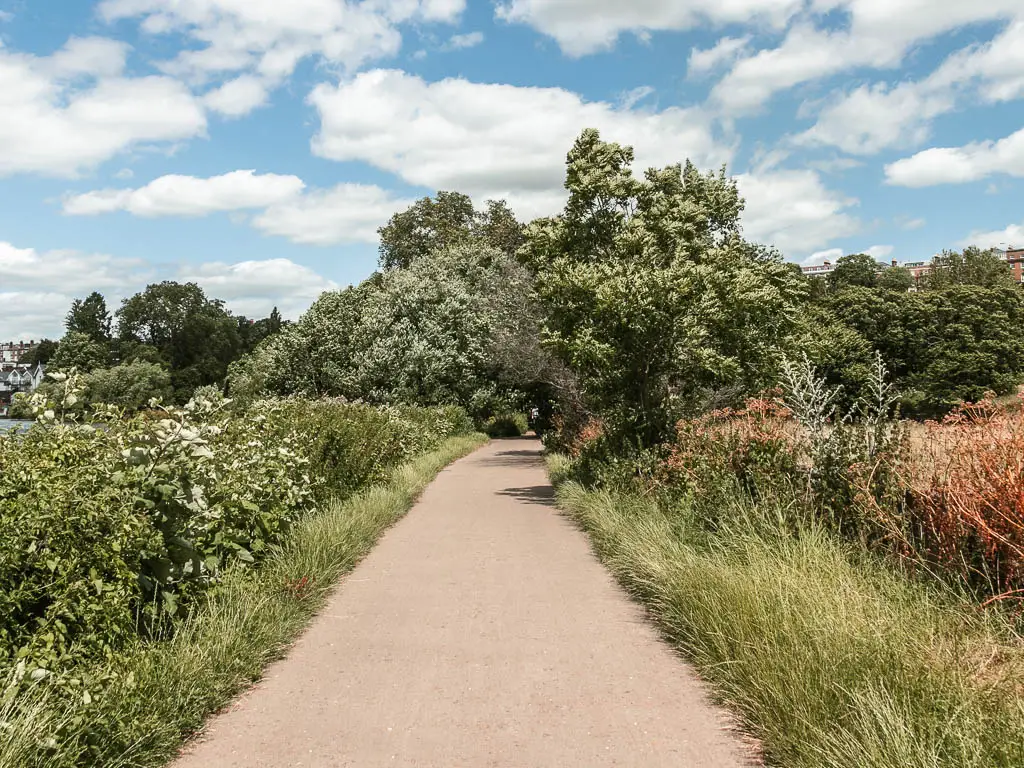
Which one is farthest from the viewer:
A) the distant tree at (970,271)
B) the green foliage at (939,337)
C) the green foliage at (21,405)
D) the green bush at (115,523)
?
the distant tree at (970,271)

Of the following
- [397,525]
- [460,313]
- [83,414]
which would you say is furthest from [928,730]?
[460,313]

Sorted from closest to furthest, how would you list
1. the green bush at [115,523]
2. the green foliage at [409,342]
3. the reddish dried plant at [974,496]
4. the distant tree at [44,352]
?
1. the green bush at [115,523]
2. the reddish dried plant at [974,496]
3. the green foliage at [409,342]
4. the distant tree at [44,352]

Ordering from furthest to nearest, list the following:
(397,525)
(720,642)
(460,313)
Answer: (460,313) < (397,525) < (720,642)

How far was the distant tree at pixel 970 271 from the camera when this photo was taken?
209 feet

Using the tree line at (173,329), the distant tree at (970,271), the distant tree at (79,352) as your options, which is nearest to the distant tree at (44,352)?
the tree line at (173,329)

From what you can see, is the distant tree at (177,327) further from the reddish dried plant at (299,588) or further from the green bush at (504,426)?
the reddish dried plant at (299,588)

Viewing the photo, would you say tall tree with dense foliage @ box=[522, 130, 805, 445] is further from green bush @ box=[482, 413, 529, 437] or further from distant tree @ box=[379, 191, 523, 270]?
distant tree @ box=[379, 191, 523, 270]

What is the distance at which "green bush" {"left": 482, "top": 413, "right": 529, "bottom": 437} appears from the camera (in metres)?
43.7

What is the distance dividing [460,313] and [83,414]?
30633mm

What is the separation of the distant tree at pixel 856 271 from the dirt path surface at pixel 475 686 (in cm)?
6490

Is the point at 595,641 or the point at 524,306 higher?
the point at 524,306

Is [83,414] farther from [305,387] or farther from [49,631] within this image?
[305,387]

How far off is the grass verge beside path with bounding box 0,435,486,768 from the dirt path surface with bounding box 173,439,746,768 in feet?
0.54

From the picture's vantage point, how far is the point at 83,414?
6301 millimetres
